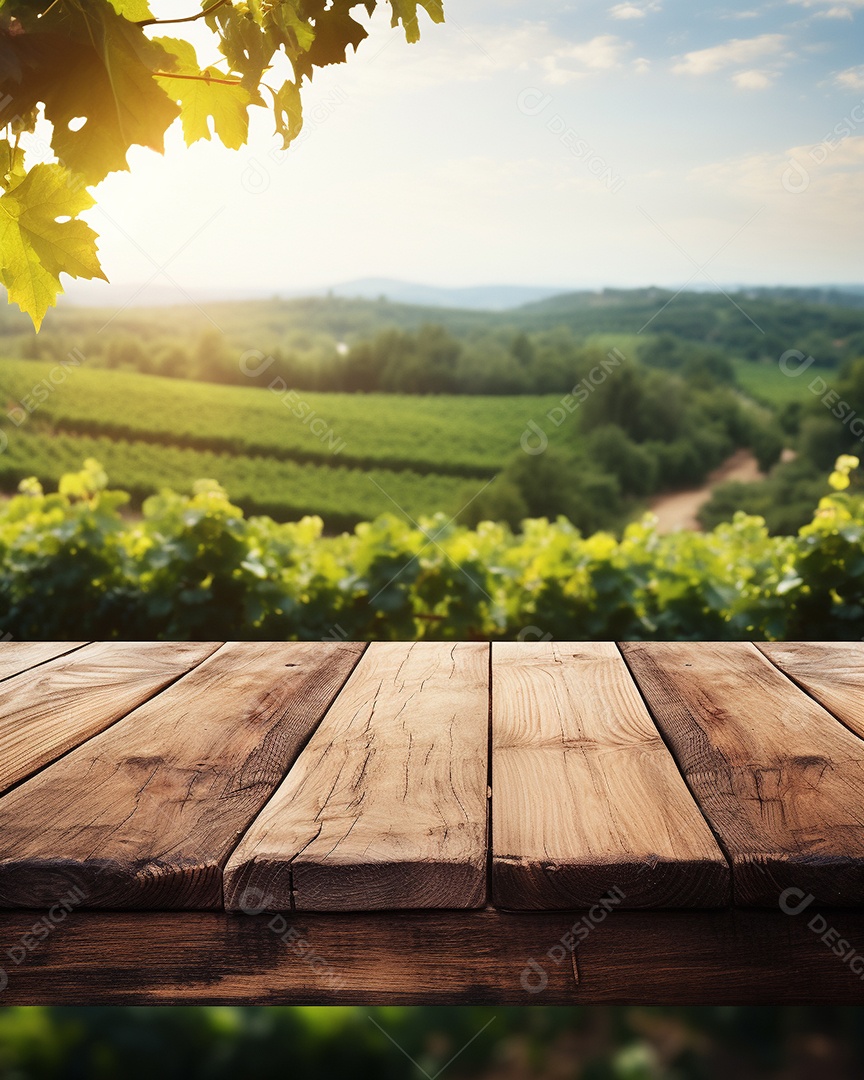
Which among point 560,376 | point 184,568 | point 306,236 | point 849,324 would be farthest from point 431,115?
point 849,324

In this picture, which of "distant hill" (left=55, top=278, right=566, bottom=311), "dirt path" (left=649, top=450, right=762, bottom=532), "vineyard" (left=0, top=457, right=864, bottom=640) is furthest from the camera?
"distant hill" (left=55, top=278, right=566, bottom=311)

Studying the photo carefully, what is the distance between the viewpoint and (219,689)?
130 centimetres

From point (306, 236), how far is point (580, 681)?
45.6 ft

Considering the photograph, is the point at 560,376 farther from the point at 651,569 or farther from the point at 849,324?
the point at 651,569

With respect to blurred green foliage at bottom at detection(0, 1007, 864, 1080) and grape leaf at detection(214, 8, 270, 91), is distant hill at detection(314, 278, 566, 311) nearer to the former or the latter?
grape leaf at detection(214, 8, 270, 91)

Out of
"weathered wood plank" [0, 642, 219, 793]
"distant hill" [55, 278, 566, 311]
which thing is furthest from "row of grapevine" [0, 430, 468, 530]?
"weathered wood plank" [0, 642, 219, 793]

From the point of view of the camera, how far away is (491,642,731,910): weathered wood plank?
722mm

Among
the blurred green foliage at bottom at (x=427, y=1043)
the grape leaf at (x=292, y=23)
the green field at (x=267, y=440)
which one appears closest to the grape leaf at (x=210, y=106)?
the grape leaf at (x=292, y=23)

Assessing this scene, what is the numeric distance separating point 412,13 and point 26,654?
1.24 m

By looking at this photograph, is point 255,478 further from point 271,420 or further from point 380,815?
point 380,815

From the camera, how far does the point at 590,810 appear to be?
32.8 inches

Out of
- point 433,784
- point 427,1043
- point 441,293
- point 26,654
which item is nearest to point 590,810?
point 433,784

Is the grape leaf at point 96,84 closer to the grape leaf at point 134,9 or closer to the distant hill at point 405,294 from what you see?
the grape leaf at point 134,9

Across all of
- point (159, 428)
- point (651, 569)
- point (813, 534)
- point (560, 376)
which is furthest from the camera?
point (560, 376)
